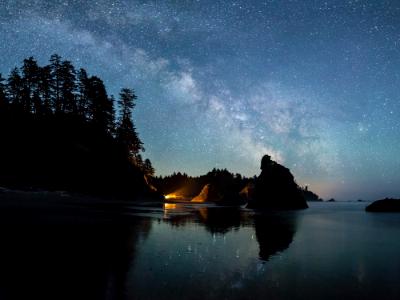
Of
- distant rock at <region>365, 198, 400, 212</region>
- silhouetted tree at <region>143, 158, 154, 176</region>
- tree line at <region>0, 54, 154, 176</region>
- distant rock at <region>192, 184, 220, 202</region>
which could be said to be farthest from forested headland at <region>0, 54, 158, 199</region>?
distant rock at <region>192, 184, 220, 202</region>

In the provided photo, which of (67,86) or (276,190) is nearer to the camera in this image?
(67,86)

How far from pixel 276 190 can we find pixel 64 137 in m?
54.9

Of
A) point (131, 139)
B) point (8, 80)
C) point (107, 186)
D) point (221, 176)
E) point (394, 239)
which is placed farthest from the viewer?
point (221, 176)

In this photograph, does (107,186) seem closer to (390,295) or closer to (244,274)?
(244,274)

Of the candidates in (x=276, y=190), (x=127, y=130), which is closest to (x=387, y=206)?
(x=276, y=190)

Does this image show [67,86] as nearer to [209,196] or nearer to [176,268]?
[176,268]

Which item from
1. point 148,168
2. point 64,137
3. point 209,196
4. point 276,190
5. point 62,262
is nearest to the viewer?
point 62,262

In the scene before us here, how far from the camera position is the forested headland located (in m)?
47.3

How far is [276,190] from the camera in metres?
78.9

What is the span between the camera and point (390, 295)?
958cm

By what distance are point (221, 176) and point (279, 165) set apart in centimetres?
8274

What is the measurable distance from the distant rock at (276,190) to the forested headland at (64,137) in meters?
29.9

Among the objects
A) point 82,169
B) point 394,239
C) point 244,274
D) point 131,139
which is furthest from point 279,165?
point 244,274

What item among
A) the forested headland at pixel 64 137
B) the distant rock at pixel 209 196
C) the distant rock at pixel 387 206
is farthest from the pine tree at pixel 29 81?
the distant rock at pixel 209 196
